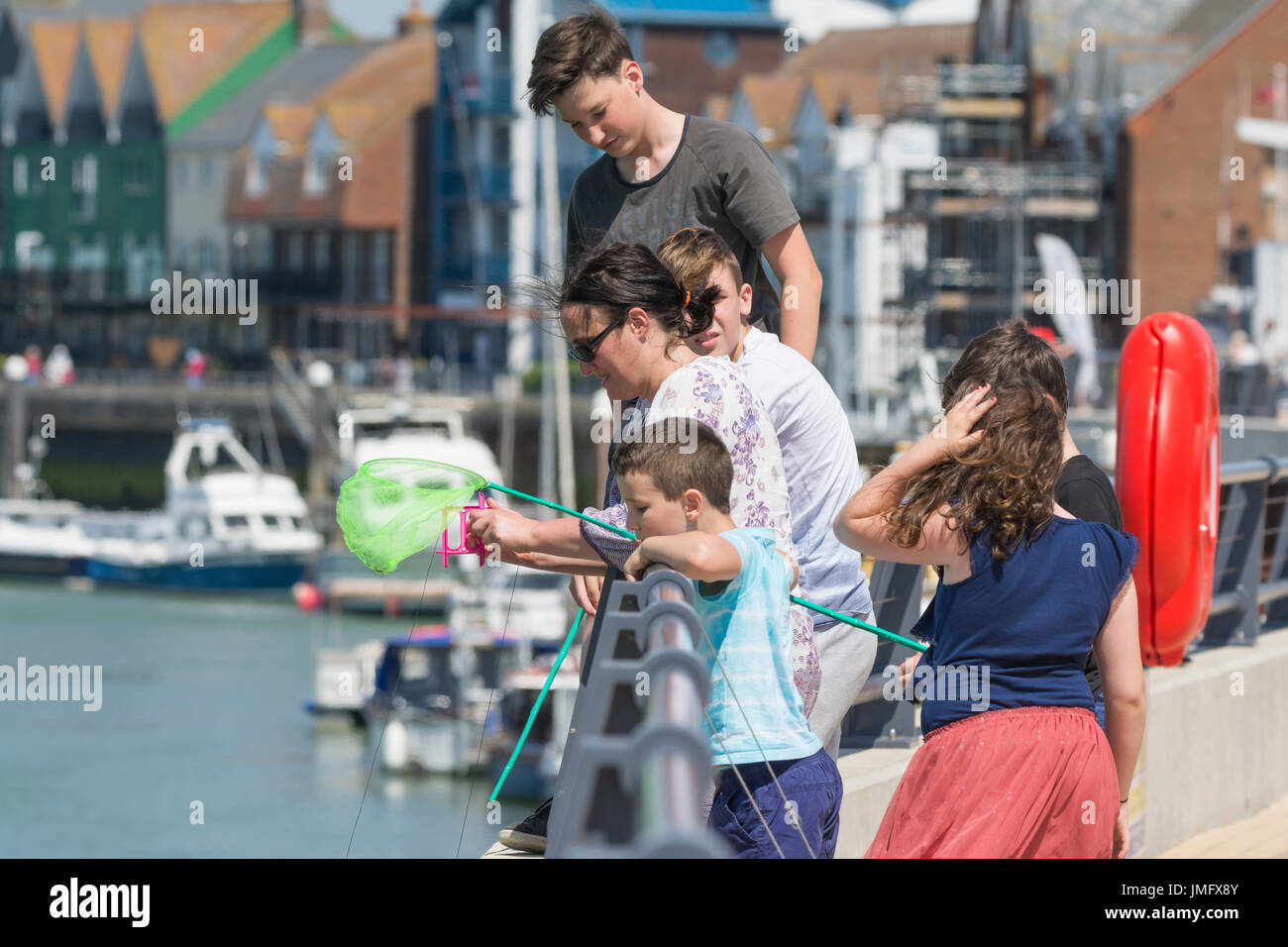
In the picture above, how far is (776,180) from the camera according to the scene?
4652 mm

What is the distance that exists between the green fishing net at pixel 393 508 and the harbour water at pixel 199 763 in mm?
15944

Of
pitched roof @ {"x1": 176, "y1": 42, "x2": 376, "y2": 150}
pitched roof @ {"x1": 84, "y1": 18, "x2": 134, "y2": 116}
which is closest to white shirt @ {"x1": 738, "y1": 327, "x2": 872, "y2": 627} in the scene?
pitched roof @ {"x1": 176, "y1": 42, "x2": 376, "y2": 150}

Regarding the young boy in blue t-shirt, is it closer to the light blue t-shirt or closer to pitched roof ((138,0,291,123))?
the light blue t-shirt

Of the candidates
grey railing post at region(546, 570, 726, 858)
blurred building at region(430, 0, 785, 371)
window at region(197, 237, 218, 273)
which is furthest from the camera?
window at region(197, 237, 218, 273)

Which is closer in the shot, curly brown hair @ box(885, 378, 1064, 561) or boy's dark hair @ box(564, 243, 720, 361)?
curly brown hair @ box(885, 378, 1064, 561)

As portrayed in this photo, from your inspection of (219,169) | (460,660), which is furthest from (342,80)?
(460,660)

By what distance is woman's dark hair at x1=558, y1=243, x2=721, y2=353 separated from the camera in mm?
3914

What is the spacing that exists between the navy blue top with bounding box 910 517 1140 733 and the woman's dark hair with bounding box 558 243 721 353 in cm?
74

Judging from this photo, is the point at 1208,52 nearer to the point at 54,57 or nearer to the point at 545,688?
the point at 545,688
